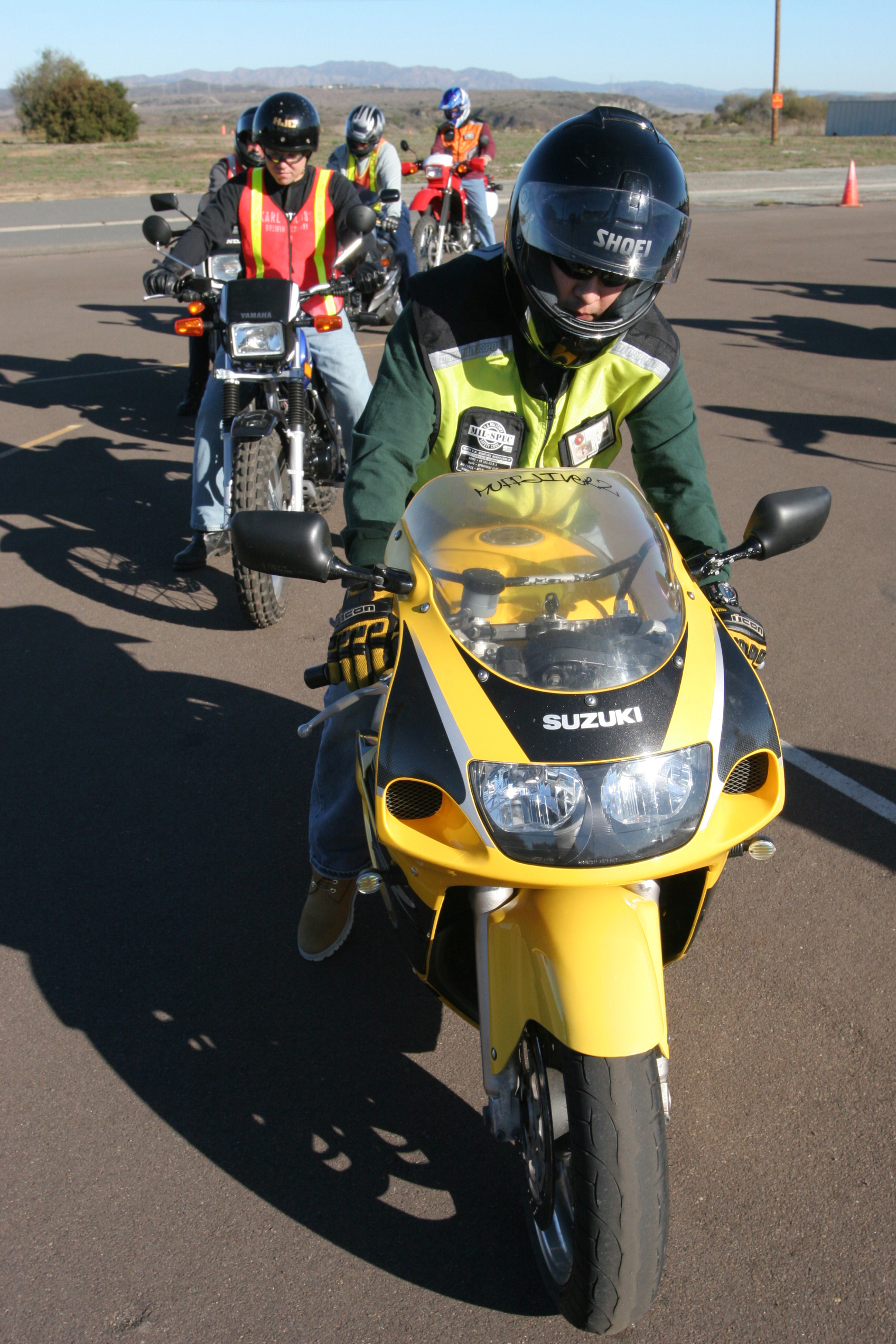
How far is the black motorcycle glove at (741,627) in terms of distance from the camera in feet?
8.06

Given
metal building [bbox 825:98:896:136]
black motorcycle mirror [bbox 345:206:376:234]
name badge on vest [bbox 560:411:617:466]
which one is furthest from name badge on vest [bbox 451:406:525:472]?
metal building [bbox 825:98:896:136]

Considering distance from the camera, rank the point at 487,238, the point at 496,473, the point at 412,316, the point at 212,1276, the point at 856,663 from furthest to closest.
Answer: the point at 487,238 < the point at 856,663 < the point at 412,316 < the point at 496,473 < the point at 212,1276

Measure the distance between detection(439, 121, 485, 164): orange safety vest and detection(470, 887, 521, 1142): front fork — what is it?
13389 mm

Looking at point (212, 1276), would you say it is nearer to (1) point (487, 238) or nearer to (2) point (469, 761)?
(2) point (469, 761)

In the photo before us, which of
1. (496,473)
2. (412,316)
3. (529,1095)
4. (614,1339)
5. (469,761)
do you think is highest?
(412,316)

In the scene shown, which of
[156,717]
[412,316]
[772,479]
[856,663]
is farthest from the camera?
[772,479]

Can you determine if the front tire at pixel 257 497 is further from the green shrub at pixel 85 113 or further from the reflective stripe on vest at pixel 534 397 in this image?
the green shrub at pixel 85 113

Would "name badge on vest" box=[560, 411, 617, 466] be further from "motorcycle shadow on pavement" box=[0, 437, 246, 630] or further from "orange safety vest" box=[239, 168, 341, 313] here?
"orange safety vest" box=[239, 168, 341, 313]

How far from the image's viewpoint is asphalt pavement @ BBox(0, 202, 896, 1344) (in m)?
2.34

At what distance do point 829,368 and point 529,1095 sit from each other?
33.0 ft

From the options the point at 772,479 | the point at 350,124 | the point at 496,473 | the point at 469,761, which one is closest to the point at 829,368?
the point at 772,479

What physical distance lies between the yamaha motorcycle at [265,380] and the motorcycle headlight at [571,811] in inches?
130

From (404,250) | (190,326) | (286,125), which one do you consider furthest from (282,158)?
(404,250)

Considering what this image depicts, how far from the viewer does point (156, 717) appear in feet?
15.5
